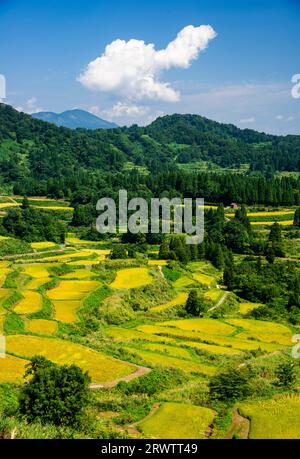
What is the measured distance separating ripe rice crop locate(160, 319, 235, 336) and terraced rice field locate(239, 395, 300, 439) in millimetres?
12367

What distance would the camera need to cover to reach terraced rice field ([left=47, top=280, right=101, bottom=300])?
36.3 meters

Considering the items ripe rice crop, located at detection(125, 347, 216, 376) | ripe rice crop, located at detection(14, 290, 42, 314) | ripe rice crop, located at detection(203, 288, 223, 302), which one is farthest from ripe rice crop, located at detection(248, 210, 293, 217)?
ripe rice crop, located at detection(125, 347, 216, 376)

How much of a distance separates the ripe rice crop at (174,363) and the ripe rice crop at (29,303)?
7684 millimetres

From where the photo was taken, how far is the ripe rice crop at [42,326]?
94.9 ft

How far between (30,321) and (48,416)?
1372cm

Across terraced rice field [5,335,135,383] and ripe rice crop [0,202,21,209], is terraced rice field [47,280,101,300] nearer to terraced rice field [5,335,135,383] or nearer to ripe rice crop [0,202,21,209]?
terraced rice field [5,335,135,383]

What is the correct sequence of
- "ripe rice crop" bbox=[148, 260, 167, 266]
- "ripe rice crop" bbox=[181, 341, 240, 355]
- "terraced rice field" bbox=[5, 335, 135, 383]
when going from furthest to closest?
"ripe rice crop" bbox=[148, 260, 167, 266] < "ripe rice crop" bbox=[181, 341, 240, 355] < "terraced rice field" bbox=[5, 335, 135, 383]

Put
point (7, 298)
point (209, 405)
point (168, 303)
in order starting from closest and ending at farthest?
point (209, 405), point (7, 298), point (168, 303)

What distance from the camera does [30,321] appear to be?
100 feet

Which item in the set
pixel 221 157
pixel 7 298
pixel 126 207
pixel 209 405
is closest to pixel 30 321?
pixel 7 298

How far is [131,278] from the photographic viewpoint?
43.0 meters

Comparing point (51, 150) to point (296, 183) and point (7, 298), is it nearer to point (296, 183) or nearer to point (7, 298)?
point (296, 183)

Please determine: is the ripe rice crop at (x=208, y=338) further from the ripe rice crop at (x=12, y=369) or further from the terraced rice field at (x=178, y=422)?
the ripe rice crop at (x=12, y=369)
